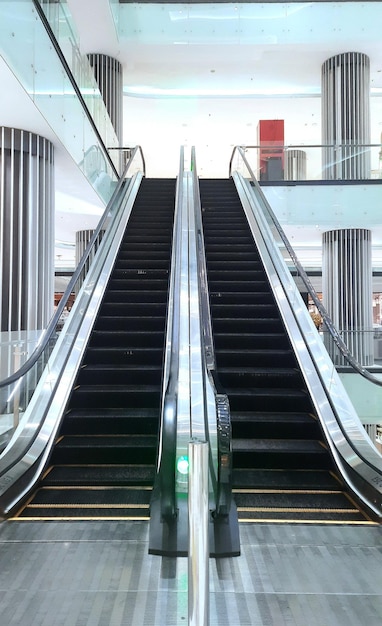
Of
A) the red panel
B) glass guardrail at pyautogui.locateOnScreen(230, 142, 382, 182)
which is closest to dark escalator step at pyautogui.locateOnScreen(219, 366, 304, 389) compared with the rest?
glass guardrail at pyautogui.locateOnScreen(230, 142, 382, 182)

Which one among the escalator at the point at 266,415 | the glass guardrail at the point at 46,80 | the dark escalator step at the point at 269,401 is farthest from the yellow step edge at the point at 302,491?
the glass guardrail at the point at 46,80

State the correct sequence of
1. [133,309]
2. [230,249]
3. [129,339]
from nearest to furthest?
[129,339] → [133,309] → [230,249]

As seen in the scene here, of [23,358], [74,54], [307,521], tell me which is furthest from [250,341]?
[74,54]

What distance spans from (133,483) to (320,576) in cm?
177

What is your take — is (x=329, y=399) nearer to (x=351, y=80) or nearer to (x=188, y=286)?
(x=188, y=286)

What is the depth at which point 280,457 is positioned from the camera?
4.31m

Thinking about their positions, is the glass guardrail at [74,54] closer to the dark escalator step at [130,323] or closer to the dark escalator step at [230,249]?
the dark escalator step at [230,249]

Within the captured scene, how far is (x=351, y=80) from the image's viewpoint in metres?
14.1

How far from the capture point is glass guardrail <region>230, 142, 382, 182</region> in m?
12.8

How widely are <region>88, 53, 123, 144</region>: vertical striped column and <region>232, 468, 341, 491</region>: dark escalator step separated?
489 inches

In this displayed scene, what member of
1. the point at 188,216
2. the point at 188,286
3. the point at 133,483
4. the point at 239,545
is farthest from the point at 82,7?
the point at 239,545

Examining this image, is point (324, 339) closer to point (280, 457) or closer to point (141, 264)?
point (280, 457)

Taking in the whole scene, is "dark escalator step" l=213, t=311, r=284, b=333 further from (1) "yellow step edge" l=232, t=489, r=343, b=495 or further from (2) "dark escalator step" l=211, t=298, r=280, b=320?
(1) "yellow step edge" l=232, t=489, r=343, b=495

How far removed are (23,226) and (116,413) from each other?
350 cm
